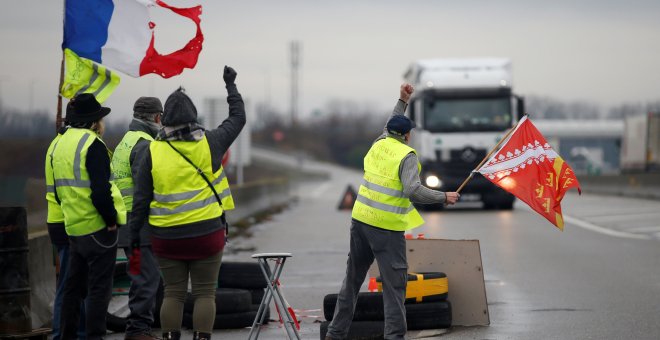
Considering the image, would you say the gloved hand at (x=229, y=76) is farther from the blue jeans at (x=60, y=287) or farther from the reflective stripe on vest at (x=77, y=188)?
the blue jeans at (x=60, y=287)

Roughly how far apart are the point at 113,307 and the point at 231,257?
5.82m

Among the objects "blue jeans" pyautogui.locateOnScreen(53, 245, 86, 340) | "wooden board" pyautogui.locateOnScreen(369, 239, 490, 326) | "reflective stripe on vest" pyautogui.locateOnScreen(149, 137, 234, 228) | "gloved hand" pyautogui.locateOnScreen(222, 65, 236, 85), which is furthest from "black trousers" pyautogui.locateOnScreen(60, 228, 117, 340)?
"wooden board" pyautogui.locateOnScreen(369, 239, 490, 326)

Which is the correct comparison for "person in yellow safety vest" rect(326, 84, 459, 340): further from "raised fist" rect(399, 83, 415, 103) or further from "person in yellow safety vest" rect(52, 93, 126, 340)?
"person in yellow safety vest" rect(52, 93, 126, 340)

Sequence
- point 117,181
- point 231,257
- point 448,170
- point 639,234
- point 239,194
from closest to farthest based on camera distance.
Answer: point 117,181
point 231,257
point 639,234
point 239,194
point 448,170

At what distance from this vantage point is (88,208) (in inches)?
324

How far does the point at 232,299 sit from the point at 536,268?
20.9ft

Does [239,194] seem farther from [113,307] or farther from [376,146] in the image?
[376,146]

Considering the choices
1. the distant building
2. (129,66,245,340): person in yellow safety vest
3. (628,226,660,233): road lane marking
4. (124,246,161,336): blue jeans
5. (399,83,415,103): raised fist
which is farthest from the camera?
the distant building

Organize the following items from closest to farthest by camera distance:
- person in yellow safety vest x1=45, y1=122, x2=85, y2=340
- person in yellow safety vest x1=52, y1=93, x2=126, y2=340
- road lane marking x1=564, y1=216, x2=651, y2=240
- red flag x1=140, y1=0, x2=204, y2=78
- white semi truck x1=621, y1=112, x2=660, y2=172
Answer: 1. person in yellow safety vest x1=52, y1=93, x2=126, y2=340
2. person in yellow safety vest x1=45, y1=122, x2=85, y2=340
3. red flag x1=140, y1=0, x2=204, y2=78
4. road lane marking x1=564, y1=216, x2=651, y2=240
5. white semi truck x1=621, y1=112, x2=660, y2=172

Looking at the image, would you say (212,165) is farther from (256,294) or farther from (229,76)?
(256,294)

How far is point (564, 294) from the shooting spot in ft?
41.0

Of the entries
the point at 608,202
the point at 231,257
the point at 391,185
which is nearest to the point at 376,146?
the point at 391,185

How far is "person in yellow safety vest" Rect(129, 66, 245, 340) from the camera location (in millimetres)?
7613

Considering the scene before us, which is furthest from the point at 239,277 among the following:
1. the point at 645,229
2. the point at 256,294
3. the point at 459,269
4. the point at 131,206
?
the point at 645,229
